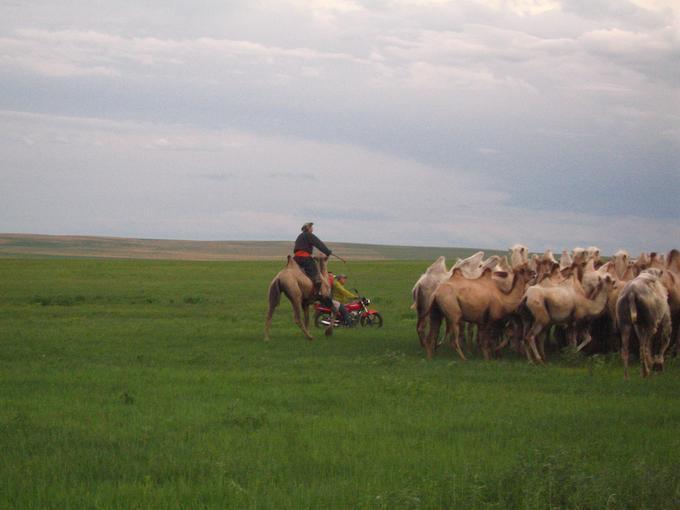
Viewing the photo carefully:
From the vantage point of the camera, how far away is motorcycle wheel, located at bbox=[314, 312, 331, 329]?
88.0ft

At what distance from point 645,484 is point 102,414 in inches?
251

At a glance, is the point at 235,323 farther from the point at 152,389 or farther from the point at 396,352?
the point at 152,389

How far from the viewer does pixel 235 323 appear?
2739 centimetres

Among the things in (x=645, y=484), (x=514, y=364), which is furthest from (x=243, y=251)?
(x=645, y=484)

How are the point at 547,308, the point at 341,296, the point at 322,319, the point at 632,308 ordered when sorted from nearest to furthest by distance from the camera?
the point at 632,308 → the point at 547,308 → the point at 322,319 → the point at 341,296

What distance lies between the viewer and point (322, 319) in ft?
88.7

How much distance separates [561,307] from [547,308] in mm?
286

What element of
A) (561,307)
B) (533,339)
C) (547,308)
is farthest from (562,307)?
(533,339)

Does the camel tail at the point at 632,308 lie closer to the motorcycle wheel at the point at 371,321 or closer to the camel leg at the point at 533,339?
the camel leg at the point at 533,339

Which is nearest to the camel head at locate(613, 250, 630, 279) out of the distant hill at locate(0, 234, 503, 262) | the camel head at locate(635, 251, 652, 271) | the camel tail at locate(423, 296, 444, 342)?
the camel head at locate(635, 251, 652, 271)

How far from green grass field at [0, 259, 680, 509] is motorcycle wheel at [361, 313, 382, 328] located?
4.97 metres

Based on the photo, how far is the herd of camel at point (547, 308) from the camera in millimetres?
17812

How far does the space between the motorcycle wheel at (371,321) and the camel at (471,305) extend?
7.40 metres

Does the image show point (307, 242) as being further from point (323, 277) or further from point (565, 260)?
point (565, 260)
